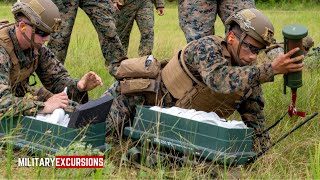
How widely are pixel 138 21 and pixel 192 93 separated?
4.25 meters

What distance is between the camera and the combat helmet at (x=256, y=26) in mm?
4469

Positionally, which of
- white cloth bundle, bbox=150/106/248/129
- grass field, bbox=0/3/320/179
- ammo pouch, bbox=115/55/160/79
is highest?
ammo pouch, bbox=115/55/160/79

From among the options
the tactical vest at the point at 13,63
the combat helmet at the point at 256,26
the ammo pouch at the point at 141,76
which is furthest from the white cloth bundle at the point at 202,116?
the tactical vest at the point at 13,63

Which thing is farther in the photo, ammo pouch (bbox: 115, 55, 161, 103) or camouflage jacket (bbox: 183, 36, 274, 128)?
ammo pouch (bbox: 115, 55, 161, 103)

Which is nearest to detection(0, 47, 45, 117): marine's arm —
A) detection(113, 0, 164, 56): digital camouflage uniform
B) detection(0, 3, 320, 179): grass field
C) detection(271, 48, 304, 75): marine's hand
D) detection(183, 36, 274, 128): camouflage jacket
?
detection(0, 3, 320, 179): grass field

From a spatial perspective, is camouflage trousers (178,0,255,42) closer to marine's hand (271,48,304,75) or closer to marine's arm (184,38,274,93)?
marine's arm (184,38,274,93)

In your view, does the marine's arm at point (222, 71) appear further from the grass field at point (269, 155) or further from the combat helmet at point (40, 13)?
the combat helmet at point (40, 13)

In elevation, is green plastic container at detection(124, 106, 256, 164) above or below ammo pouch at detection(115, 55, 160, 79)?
below

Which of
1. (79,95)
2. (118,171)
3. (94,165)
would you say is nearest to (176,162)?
(118,171)

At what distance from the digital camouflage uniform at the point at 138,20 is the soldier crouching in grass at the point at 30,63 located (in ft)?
11.3

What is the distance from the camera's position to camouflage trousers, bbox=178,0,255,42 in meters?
5.69

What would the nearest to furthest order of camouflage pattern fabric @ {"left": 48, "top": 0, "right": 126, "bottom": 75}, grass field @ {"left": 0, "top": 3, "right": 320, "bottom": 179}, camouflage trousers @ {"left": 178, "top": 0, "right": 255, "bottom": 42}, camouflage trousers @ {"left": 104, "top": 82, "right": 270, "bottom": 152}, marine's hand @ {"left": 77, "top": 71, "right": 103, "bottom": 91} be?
grass field @ {"left": 0, "top": 3, "right": 320, "bottom": 179} → marine's hand @ {"left": 77, "top": 71, "right": 103, "bottom": 91} → camouflage trousers @ {"left": 104, "top": 82, "right": 270, "bottom": 152} → camouflage trousers @ {"left": 178, "top": 0, "right": 255, "bottom": 42} → camouflage pattern fabric @ {"left": 48, "top": 0, "right": 126, "bottom": 75}

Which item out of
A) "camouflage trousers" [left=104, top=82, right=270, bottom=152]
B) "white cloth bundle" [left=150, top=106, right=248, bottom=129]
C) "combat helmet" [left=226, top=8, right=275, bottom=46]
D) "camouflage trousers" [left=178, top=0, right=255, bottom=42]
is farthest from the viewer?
"camouflage trousers" [left=178, top=0, right=255, bottom=42]

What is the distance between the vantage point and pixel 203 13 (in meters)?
5.71
